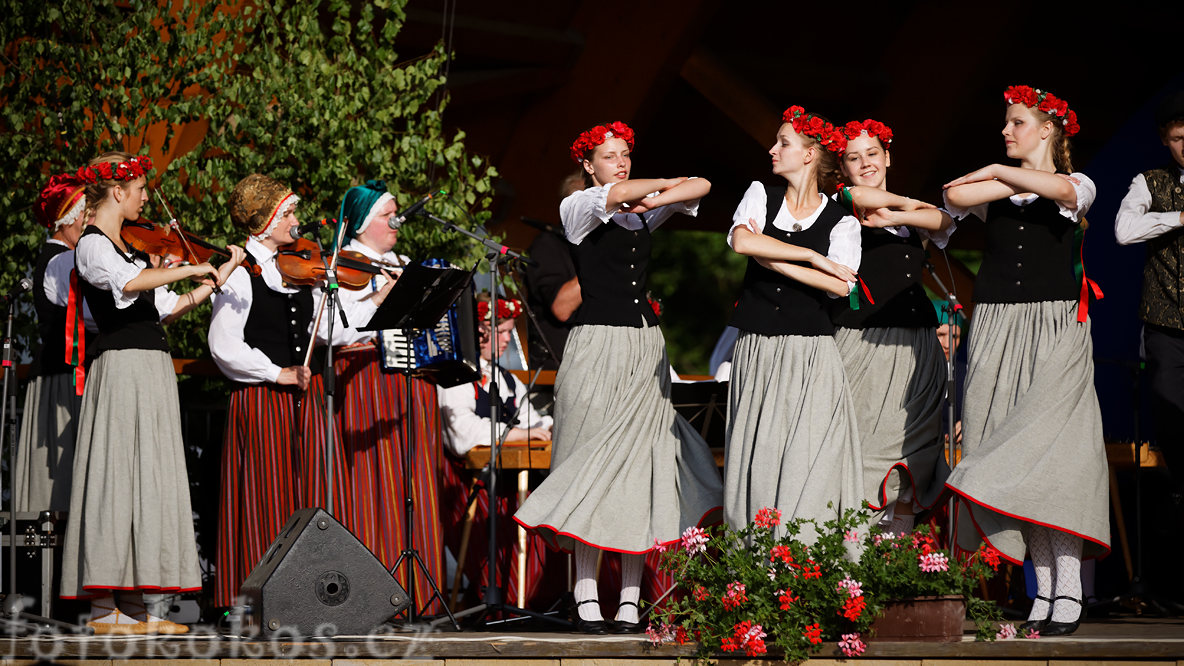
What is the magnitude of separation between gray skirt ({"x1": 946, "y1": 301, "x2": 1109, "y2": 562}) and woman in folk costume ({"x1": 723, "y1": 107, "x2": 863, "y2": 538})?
45cm

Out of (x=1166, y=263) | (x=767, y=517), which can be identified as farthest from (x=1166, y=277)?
(x=767, y=517)

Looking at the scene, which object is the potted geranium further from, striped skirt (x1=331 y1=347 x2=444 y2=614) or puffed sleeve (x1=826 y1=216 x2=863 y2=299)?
striped skirt (x1=331 y1=347 x2=444 y2=614)

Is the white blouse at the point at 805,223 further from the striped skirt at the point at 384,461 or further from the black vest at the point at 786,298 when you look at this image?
the striped skirt at the point at 384,461

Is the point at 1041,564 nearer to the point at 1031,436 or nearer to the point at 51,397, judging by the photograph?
the point at 1031,436

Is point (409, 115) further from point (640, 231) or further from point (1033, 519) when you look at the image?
point (1033, 519)

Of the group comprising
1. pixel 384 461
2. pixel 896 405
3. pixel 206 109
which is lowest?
pixel 384 461

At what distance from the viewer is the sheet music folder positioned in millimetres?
5219

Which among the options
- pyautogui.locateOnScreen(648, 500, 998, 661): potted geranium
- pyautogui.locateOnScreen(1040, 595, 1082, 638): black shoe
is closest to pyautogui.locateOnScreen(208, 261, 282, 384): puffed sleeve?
pyautogui.locateOnScreen(648, 500, 998, 661): potted geranium

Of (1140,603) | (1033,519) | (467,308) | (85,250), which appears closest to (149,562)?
(85,250)

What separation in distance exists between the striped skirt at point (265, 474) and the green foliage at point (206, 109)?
1114mm

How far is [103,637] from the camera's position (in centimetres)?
465

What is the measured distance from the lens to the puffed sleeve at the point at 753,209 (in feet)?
16.5

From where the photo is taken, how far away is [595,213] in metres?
5.17

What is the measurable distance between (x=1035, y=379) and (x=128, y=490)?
3.54 metres
